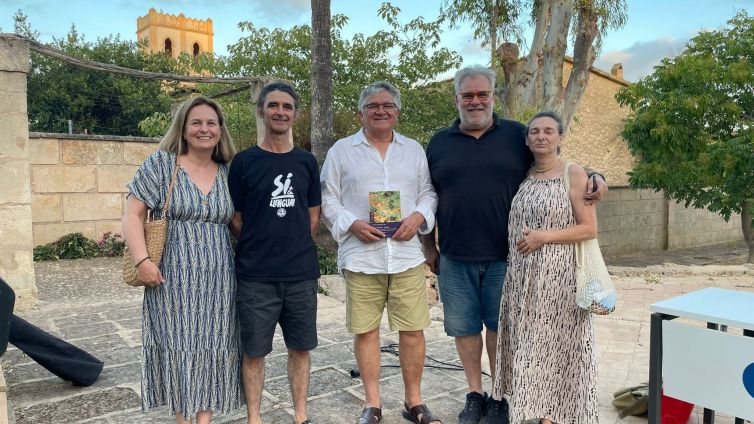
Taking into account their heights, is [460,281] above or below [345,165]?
below

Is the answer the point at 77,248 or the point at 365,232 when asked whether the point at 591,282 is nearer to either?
the point at 365,232

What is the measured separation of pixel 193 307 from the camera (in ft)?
9.42

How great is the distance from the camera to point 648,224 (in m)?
16.1

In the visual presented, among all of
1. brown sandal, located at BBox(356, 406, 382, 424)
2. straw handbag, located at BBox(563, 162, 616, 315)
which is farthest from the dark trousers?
straw handbag, located at BBox(563, 162, 616, 315)

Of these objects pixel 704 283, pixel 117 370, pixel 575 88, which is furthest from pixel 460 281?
pixel 575 88

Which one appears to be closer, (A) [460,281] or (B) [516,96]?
(A) [460,281]

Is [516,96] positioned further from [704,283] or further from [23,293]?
[23,293]

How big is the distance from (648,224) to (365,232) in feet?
48.6

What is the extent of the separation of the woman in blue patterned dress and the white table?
2076mm

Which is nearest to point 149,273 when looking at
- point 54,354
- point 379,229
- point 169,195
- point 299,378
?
point 169,195

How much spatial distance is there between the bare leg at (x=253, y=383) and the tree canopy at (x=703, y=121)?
962 cm

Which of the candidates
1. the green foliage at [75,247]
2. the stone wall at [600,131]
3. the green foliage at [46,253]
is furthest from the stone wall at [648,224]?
the green foliage at [46,253]

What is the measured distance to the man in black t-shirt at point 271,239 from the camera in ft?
9.74

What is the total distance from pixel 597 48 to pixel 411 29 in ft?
12.2
